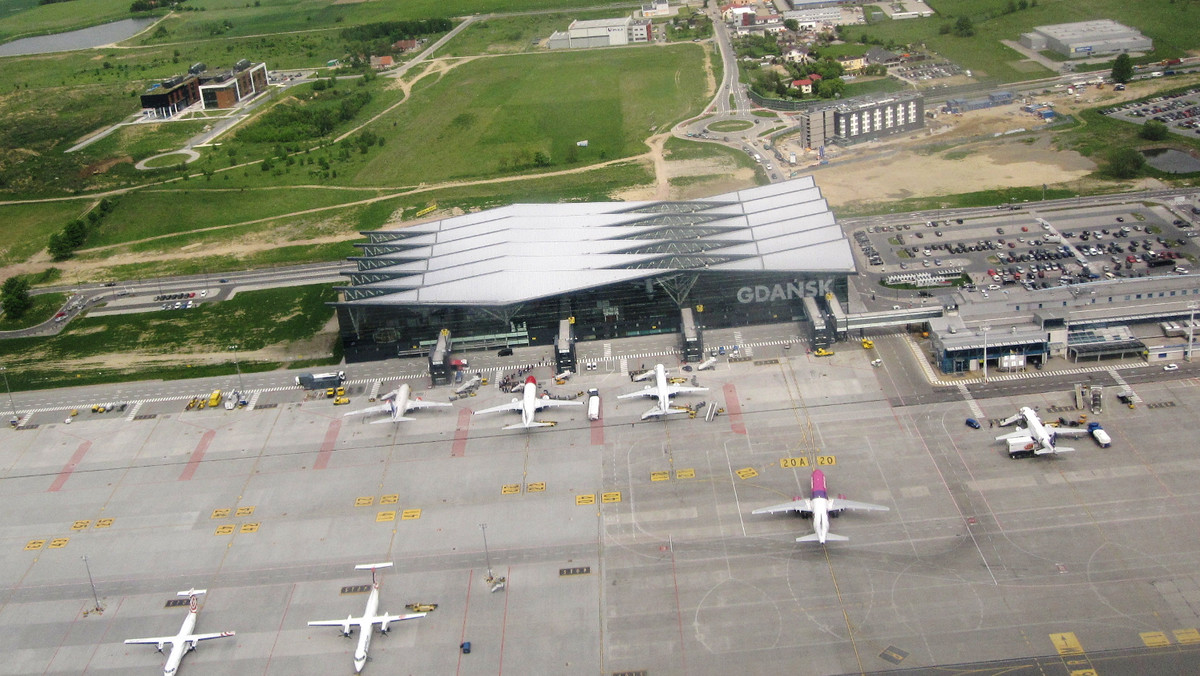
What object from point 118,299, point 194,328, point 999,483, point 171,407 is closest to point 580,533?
point 999,483

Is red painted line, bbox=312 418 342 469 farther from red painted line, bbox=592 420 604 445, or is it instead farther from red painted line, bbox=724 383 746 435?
red painted line, bbox=724 383 746 435

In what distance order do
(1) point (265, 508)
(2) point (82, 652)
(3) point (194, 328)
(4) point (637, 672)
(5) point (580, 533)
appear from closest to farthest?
(4) point (637, 672)
(2) point (82, 652)
(5) point (580, 533)
(1) point (265, 508)
(3) point (194, 328)

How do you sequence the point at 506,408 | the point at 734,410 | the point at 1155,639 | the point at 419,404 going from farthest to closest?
the point at 419,404 → the point at 506,408 → the point at 734,410 → the point at 1155,639

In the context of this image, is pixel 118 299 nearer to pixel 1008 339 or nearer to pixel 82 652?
pixel 82 652

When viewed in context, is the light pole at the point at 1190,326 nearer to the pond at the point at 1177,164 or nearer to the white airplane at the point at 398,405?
the pond at the point at 1177,164

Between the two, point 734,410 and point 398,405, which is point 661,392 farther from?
point 398,405

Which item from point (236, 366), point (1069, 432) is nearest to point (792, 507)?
point (1069, 432)

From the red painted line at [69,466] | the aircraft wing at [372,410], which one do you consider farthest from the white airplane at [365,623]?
the red painted line at [69,466]
